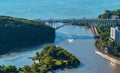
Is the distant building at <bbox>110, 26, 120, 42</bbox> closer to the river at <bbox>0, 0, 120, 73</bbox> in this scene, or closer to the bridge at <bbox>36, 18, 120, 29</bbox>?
the river at <bbox>0, 0, 120, 73</bbox>

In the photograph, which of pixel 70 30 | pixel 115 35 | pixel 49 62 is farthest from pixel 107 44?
pixel 70 30

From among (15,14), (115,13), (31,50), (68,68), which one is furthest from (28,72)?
(15,14)

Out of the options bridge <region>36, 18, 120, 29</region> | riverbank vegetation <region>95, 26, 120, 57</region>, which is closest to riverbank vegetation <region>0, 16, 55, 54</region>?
bridge <region>36, 18, 120, 29</region>

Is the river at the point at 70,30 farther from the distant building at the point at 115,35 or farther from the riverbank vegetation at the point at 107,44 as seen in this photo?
the distant building at the point at 115,35

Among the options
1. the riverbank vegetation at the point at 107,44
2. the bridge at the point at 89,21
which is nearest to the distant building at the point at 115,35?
the riverbank vegetation at the point at 107,44

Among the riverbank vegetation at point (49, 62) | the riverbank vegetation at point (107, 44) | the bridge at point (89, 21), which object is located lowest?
the riverbank vegetation at point (49, 62)

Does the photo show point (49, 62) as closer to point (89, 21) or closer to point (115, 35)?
point (115, 35)

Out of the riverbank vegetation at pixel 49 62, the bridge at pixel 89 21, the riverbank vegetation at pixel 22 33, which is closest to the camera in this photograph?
the riverbank vegetation at pixel 49 62
